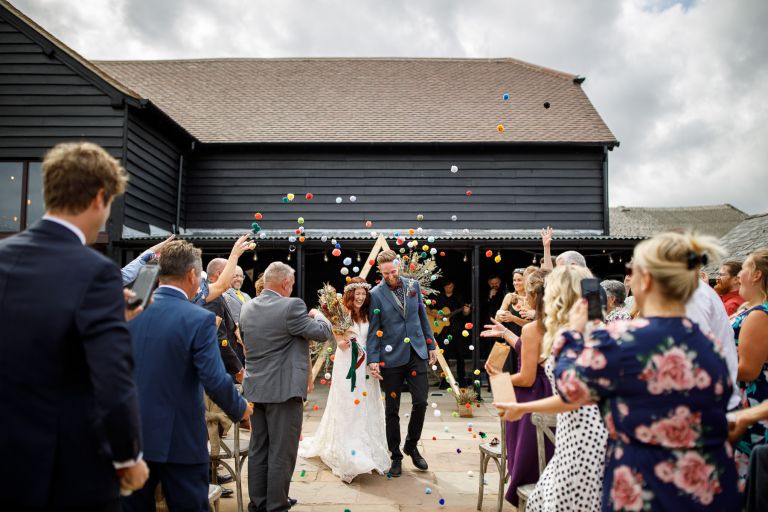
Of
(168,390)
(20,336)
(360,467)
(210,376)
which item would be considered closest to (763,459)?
(210,376)

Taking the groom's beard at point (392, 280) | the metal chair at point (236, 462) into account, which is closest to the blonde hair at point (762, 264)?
the groom's beard at point (392, 280)

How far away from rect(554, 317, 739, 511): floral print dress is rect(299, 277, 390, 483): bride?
142 inches

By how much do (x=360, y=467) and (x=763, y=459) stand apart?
3461 mm

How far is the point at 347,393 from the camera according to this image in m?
5.51

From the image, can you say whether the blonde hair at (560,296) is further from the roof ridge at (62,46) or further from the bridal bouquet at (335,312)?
the roof ridge at (62,46)

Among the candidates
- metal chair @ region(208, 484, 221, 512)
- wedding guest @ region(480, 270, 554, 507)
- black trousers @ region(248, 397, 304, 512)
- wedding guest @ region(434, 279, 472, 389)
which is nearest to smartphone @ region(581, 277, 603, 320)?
wedding guest @ region(480, 270, 554, 507)

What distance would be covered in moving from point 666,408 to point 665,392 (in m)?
0.06

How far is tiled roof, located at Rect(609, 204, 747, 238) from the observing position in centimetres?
3447

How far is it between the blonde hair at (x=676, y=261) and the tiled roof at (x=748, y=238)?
38.6ft

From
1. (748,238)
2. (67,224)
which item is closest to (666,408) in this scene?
(67,224)

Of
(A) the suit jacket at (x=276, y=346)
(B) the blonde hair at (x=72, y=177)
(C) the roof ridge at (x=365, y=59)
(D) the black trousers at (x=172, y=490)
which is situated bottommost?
(D) the black trousers at (x=172, y=490)

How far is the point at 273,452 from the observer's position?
4105 mm

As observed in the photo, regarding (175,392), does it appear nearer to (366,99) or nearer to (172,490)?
(172,490)

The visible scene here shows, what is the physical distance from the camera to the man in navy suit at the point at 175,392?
2646mm
